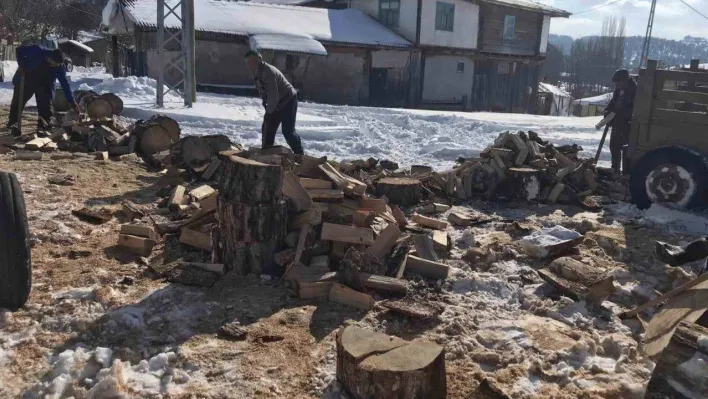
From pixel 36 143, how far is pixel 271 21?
58.8 ft

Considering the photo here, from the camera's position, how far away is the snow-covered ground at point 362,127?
11.9m

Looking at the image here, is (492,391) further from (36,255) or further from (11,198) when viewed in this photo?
(36,255)

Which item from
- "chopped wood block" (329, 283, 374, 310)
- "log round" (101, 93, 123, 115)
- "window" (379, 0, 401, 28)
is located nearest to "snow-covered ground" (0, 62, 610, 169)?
"log round" (101, 93, 123, 115)


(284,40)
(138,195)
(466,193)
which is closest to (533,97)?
(284,40)

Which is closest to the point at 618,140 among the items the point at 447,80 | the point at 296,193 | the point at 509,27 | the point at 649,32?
the point at 296,193

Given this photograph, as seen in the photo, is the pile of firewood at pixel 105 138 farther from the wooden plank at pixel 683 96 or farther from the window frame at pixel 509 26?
the window frame at pixel 509 26

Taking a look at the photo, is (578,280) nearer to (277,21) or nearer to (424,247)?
(424,247)

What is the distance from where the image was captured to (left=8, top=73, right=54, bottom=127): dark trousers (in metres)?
10.6

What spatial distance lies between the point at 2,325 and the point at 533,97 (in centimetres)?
3401

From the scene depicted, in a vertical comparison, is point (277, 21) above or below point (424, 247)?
above

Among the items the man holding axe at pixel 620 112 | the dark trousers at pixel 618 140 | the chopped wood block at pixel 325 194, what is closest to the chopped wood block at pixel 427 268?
the chopped wood block at pixel 325 194

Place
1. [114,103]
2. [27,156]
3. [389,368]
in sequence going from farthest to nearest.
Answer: [114,103] < [27,156] < [389,368]

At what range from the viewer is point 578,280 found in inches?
194

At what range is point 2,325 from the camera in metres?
3.88
